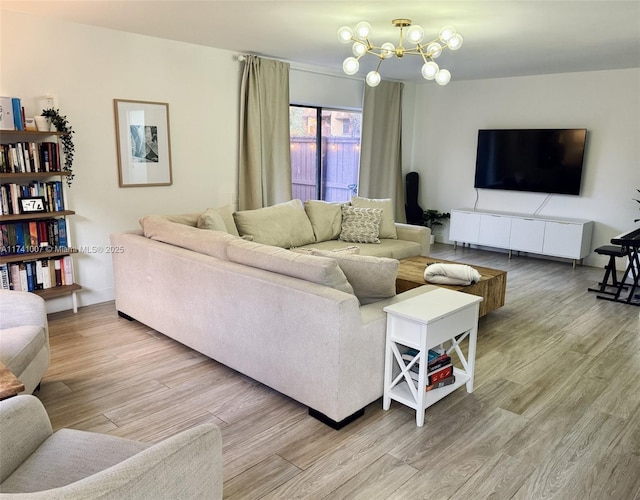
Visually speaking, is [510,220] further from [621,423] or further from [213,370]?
[213,370]

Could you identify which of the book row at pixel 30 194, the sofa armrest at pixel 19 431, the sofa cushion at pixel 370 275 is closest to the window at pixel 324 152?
the book row at pixel 30 194

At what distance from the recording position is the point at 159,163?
15.7ft

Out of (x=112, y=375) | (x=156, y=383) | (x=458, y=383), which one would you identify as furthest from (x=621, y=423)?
(x=112, y=375)

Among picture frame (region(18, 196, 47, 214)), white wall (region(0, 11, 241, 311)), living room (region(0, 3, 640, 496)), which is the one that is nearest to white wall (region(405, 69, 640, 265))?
living room (region(0, 3, 640, 496))

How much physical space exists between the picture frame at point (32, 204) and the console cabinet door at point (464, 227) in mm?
5365

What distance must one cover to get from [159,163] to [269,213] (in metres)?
1.22

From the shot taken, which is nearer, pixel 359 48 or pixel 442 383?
pixel 442 383

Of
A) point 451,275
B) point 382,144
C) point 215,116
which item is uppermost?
point 215,116

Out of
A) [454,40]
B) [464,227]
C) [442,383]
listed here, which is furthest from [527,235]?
[442,383]

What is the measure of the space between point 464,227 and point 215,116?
156 inches

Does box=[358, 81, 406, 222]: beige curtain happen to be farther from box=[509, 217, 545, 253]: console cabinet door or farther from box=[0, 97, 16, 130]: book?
box=[0, 97, 16, 130]: book

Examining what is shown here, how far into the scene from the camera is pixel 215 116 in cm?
516

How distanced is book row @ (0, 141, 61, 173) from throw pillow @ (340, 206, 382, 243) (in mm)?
2805

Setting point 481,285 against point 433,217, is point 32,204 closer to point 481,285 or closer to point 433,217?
point 481,285
